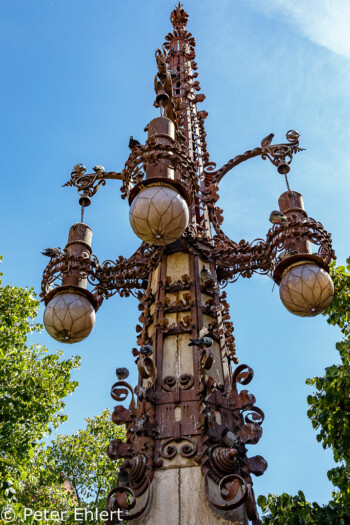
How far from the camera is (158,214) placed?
12.3 feet

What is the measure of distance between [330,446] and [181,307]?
354cm

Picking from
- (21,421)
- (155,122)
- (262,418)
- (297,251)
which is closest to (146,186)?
(155,122)

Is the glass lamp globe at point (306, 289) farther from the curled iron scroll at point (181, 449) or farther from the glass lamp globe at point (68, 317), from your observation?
the glass lamp globe at point (68, 317)

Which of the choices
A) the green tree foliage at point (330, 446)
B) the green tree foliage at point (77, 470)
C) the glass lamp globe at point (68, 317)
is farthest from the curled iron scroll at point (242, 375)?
the green tree foliage at point (77, 470)

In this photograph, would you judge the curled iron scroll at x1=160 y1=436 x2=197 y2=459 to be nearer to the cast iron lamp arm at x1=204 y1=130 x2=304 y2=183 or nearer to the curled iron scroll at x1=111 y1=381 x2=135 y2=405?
the curled iron scroll at x1=111 y1=381 x2=135 y2=405

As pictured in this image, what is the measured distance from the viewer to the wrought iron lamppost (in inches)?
123

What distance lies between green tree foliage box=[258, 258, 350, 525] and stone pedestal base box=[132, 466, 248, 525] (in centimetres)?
304

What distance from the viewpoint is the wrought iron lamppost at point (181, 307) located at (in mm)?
3123

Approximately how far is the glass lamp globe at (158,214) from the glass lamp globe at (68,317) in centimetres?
85

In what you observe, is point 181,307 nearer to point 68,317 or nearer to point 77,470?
point 68,317

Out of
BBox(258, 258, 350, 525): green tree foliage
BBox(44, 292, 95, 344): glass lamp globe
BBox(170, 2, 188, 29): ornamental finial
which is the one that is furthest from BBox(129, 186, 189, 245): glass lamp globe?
BBox(170, 2, 188, 29): ornamental finial

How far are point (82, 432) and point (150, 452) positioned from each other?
15.7 meters

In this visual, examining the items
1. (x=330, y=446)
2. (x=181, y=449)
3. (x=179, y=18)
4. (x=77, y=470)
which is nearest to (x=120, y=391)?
(x=181, y=449)

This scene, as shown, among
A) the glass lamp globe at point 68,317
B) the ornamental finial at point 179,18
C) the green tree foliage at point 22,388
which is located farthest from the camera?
the green tree foliage at point 22,388
